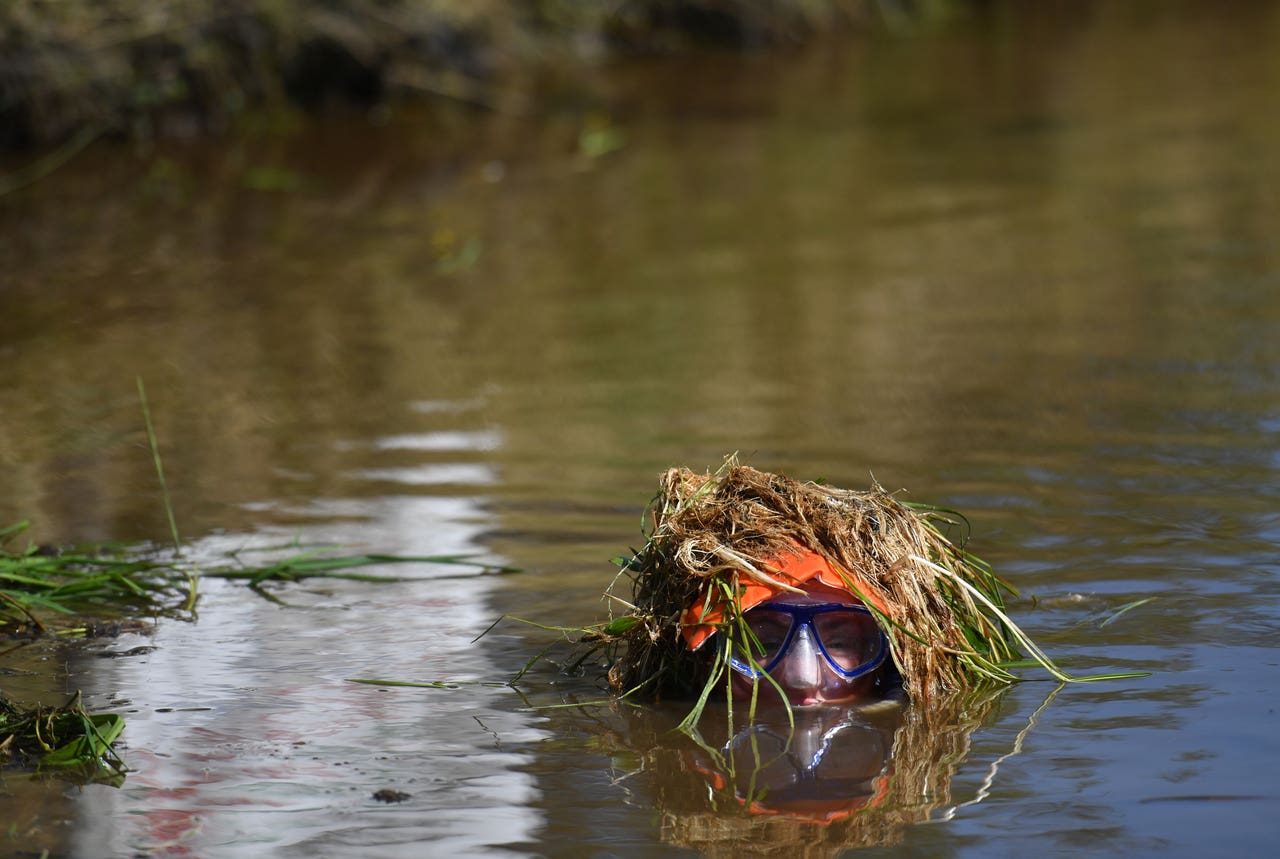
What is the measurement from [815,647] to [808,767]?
1.10ft

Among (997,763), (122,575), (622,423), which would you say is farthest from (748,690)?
(622,423)

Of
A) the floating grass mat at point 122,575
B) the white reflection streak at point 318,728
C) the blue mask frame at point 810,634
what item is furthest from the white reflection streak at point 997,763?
the floating grass mat at point 122,575

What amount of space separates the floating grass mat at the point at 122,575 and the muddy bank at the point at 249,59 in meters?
8.60

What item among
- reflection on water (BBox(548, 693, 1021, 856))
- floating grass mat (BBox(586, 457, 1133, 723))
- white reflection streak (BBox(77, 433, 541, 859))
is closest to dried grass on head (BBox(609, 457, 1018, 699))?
floating grass mat (BBox(586, 457, 1133, 723))

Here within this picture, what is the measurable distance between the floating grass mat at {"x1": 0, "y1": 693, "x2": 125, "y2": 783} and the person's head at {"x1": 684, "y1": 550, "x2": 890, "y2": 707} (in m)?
1.36

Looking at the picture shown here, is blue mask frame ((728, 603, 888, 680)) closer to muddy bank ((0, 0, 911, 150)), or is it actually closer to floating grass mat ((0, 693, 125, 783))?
floating grass mat ((0, 693, 125, 783))

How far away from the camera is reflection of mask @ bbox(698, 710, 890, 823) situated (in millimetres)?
3734

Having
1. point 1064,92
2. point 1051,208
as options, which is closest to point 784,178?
point 1051,208

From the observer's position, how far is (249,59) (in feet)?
48.2

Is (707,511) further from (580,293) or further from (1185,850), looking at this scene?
(580,293)

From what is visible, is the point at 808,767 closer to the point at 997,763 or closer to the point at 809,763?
the point at 809,763

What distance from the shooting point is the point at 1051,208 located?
1062 cm

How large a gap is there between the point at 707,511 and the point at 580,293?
513 cm

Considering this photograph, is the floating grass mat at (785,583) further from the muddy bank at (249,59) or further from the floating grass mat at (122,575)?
the muddy bank at (249,59)
